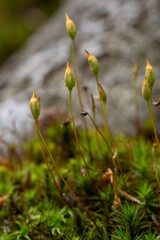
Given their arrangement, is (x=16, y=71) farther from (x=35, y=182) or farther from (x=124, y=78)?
(x=35, y=182)

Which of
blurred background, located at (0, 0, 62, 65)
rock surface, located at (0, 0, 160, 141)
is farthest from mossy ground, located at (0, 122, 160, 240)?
blurred background, located at (0, 0, 62, 65)

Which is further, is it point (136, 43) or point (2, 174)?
point (136, 43)

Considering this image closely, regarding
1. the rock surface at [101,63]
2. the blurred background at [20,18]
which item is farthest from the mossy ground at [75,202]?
the blurred background at [20,18]

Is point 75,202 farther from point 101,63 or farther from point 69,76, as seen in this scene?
point 101,63

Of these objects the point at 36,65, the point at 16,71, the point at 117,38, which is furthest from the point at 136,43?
the point at 16,71

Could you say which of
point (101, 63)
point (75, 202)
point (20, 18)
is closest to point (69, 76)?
point (75, 202)

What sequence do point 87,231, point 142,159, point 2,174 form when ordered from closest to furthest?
point 87,231, point 142,159, point 2,174

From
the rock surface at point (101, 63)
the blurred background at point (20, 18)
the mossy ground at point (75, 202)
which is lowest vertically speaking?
the mossy ground at point (75, 202)

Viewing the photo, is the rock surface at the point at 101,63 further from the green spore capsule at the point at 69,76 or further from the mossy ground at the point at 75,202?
the green spore capsule at the point at 69,76
